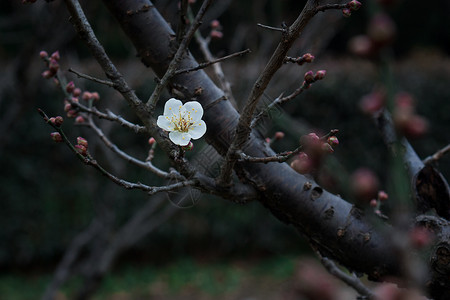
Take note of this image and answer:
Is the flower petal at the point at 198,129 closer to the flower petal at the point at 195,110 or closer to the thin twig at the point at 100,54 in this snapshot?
the flower petal at the point at 195,110

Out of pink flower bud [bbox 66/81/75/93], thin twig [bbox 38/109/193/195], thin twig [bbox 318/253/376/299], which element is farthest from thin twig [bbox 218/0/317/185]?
pink flower bud [bbox 66/81/75/93]

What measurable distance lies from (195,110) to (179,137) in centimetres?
9

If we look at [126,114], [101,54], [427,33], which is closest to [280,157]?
[101,54]

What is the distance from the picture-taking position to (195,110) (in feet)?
3.59

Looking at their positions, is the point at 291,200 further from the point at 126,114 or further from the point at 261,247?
the point at 261,247

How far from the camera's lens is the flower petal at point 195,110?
108 cm

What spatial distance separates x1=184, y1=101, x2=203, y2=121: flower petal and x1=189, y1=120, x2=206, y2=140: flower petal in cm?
1

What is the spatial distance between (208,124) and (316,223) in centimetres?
39

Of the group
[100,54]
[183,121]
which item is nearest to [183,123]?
[183,121]

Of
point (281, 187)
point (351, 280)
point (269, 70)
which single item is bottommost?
point (351, 280)

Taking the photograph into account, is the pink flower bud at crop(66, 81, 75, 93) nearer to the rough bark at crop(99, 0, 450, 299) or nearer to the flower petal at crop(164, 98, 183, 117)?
the rough bark at crop(99, 0, 450, 299)

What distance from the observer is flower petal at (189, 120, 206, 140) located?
1078 mm

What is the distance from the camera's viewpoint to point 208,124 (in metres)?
1.17

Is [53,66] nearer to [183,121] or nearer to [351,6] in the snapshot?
[183,121]
